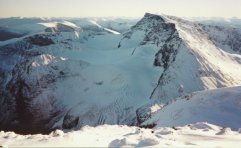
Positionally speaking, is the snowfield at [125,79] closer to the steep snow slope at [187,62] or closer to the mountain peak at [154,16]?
the steep snow slope at [187,62]

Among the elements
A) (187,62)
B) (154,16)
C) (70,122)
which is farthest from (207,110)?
(154,16)

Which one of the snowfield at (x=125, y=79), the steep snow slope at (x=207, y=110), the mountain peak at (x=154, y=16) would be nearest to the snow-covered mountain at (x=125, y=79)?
the mountain peak at (x=154, y=16)

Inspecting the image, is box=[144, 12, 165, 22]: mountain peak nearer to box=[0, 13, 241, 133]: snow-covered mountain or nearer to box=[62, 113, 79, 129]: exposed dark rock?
box=[0, 13, 241, 133]: snow-covered mountain

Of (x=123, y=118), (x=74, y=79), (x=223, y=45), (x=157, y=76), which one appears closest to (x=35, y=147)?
(x=123, y=118)

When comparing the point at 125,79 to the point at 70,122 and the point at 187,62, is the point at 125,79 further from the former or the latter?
the point at 70,122

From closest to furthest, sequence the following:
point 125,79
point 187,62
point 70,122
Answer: point 187,62, point 70,122, point 125,79

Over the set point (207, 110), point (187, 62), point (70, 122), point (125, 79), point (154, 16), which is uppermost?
point (207, 110)
